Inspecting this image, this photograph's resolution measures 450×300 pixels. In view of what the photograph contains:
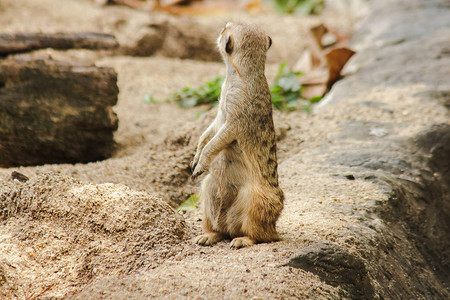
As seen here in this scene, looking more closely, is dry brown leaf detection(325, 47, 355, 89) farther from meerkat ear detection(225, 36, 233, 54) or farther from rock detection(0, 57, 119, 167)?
meerkat ear detection(225, 36, 233, 54)

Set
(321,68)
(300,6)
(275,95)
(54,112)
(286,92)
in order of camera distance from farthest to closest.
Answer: (300,6) < (321,68) < (286,92) < (275,95) < (54,112)

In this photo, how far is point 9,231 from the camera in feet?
9.70

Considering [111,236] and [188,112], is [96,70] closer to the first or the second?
[188,112]

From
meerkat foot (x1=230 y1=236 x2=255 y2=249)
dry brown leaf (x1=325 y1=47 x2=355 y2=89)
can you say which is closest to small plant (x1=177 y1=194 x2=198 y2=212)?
meerkat foot (x1=230 y1=236 x2=255 y2=249)

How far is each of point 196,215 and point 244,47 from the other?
1.38 m

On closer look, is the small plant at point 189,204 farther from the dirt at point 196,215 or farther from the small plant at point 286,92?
the small plant at point 286,92

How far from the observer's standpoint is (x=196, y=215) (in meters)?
3.78

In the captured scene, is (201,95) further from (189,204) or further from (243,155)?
(243,155)

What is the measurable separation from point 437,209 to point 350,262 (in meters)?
1.92

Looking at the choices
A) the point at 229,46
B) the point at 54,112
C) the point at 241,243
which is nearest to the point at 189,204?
the point at 241,243

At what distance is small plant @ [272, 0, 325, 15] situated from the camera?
1123cm

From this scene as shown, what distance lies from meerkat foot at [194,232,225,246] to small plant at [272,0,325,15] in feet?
29.5

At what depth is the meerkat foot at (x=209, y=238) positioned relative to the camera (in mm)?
3049

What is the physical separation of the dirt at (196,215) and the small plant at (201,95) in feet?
0.71
